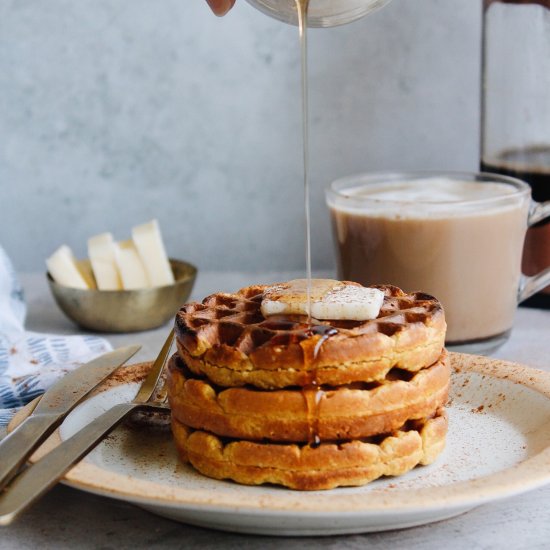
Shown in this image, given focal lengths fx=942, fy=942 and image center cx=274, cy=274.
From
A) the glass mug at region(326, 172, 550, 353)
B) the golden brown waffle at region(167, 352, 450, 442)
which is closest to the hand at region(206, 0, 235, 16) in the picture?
the glass mug at region(326, 172, 550, 353)

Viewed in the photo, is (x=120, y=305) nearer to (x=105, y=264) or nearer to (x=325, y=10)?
(x=105, y=264)

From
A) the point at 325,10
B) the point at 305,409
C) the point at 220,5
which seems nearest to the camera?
the point at 305,409

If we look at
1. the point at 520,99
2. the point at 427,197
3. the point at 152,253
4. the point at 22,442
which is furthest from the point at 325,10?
the point at 22,442

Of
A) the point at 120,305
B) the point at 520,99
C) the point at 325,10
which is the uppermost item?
the point at 325,10

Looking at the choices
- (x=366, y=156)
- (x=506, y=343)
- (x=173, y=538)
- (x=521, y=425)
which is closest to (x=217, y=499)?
(x=173, y=538)

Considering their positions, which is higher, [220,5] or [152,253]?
[220,5]

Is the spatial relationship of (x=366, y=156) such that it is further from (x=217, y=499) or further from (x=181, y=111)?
(x=217, y=499)

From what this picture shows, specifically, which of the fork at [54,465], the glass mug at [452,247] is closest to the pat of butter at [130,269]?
the glass mug at [452,247]
